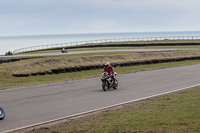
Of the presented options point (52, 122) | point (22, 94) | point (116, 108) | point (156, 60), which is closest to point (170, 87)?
point (116, 108)

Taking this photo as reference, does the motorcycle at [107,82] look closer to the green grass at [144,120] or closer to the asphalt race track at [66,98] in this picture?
the asphalt race track at [66,98]

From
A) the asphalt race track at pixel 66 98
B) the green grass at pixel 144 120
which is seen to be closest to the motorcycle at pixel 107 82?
the asphalt race track at pixel 66 98

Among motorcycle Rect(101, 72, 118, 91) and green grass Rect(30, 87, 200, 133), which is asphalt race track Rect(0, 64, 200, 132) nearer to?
motorcycle Rect(101, 72, 118, 91)

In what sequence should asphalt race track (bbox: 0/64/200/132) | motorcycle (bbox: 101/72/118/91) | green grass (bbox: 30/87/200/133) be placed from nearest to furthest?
green grass (bbox: 30/87/200/133) < asphalt race track (bbox: 0/64/200/132) < motorcycle (bbox: 101/72/118/91)

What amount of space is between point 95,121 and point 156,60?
28.4m

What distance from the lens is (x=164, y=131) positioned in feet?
26.6

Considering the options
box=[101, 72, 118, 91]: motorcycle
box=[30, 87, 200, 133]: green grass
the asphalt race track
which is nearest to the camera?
box=[30, 87, 200, 133]: green grass

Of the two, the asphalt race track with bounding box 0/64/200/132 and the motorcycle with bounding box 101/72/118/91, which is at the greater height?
the motorcycle with bounding box 101/72/118/91

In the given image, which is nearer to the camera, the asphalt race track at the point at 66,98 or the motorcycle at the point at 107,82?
the asphalt race track at the point at 66,98

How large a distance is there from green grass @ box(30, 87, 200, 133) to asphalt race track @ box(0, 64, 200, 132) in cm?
121

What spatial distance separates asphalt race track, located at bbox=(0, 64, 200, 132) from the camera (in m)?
11.2

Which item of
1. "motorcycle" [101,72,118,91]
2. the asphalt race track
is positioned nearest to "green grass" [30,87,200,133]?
the asphalt race track

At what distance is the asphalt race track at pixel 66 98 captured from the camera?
11.2 meters

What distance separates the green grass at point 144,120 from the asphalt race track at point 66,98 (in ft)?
3.99
